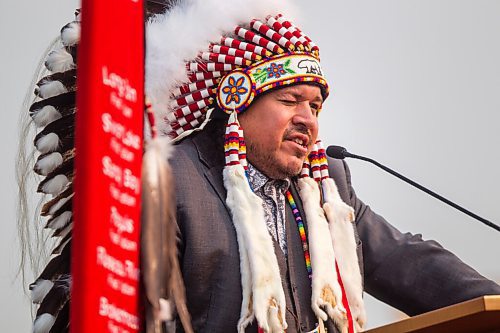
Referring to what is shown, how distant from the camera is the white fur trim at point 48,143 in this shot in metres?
1.64

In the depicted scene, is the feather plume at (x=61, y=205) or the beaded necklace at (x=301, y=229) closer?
the feather plume at (x=61, y=205)

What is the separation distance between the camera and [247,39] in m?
2.58

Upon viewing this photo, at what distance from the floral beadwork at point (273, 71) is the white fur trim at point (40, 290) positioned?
3.71ft

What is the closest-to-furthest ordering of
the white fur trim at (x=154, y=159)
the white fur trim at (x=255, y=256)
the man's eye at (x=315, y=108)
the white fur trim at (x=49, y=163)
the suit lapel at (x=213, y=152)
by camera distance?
the white fur trim at (x=154, y=159) → the white fur trim at (x=49, y=163) → the white fur trim at (x=255, y=256) → the suit lapel at (x=213, y=152) → the man's eye at (x=315, y=108)

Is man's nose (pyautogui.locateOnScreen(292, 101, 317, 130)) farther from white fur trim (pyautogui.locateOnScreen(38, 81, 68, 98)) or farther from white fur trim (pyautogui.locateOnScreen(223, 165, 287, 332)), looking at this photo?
white fur trim (pyautogui.locateOnScreen(38, 81, 68, 98))

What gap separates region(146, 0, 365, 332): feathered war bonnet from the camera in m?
2.41

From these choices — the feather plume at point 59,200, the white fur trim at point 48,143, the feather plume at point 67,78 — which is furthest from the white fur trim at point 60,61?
the feather plume at point 59,200

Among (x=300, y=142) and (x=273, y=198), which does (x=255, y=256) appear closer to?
(x=273, y=198)

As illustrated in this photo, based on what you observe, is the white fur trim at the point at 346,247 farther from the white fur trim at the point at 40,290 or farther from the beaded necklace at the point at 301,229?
the white fur trim at the point at 40,290

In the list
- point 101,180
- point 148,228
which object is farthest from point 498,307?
point 101,180

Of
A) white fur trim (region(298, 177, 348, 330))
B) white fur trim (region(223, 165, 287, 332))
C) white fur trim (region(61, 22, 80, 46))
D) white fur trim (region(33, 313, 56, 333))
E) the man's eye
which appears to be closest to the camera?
white fur trim (region(33, 313, 56, 333))

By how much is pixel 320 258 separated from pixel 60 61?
3.38ft

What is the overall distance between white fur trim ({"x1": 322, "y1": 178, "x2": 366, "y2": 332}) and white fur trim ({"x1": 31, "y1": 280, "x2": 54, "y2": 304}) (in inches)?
41.9

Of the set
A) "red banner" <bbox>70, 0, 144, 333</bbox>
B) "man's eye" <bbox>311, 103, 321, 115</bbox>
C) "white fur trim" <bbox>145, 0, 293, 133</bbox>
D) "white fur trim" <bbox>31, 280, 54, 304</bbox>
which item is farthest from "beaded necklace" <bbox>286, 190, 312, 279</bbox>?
"red banner" <bbox>70, 0, 144, 333</bbox>
